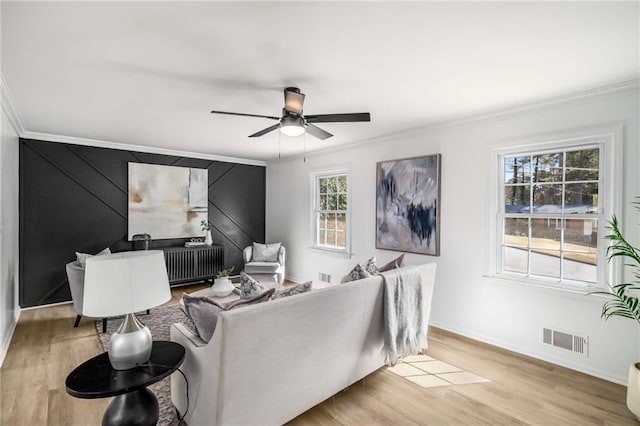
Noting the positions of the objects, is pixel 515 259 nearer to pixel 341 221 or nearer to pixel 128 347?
pixel 341 221

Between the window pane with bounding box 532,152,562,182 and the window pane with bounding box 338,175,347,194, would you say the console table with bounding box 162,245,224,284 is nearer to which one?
the window pane with bounding box 338,175,347,194

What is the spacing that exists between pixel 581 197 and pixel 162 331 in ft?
15.0

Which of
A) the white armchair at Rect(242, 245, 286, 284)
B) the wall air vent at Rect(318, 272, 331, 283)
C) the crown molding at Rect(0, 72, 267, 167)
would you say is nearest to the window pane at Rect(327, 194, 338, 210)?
the wall air vent at Rect(318, 272, 331, 283)

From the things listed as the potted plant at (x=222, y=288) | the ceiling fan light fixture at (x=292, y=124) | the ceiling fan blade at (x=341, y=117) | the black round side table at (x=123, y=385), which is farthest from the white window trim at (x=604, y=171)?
the black round side table at (x=123, y=385)

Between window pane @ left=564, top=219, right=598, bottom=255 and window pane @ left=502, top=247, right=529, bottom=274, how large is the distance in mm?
384

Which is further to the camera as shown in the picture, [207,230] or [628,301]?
[207,230]

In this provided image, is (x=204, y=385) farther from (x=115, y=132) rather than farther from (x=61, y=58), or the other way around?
(x=115, y=132)

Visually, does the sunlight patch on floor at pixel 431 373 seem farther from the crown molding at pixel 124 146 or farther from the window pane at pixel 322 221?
the crown molding at pixel 124 146

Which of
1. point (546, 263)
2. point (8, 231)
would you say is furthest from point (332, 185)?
point (8, 231)

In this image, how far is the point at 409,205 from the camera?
4.14 metres

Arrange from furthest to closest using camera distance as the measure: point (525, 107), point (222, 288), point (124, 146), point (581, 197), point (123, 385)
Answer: point (124, 146)
point (222, 288)
point (525, 107)
point (581, 197)
point (123, 385)

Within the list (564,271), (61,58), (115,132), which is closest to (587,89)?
(564,271)

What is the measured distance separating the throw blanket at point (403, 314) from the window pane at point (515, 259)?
1.20m

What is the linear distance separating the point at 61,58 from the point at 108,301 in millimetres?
1834
